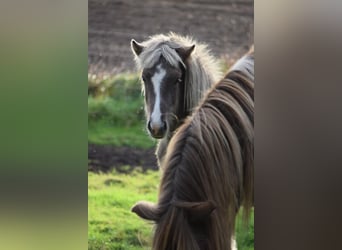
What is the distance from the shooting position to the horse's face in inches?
160

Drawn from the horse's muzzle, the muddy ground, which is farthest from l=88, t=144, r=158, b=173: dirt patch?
the horse's muzzle

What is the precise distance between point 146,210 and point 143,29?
126cm

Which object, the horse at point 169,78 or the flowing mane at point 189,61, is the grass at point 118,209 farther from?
the flowing mane at point 189,61

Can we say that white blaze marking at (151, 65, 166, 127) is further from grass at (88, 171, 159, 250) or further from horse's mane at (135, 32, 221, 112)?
grass at (88, 171, 159, 250)

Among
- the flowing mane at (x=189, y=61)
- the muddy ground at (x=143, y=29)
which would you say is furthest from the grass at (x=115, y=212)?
the flowing mane at (x=189, y=61)

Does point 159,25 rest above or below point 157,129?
above

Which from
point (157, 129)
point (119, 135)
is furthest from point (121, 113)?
point (157, 129)

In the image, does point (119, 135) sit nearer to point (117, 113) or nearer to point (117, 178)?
point (117, 113)

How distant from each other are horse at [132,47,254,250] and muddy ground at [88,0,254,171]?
0.20m

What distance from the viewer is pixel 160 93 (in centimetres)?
408
